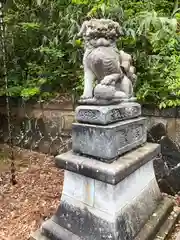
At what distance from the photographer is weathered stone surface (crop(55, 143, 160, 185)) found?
1.58 metres

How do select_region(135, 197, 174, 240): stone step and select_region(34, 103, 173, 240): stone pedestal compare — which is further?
select_region(135, 197, 174, 240): stone step

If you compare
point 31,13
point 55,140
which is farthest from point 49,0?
point 55,140

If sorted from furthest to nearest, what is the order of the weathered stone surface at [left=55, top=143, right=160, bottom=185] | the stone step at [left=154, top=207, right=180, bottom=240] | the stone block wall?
the stone block wall
the stone step at [left=154, top=207, right=180, bottom=240]
the weathered stone surface at [left=55, top=143, right=160, bottom=185]

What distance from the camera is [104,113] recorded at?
164cm

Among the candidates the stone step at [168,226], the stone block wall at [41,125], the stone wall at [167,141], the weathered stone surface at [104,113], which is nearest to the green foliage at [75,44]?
the stone wall at [167,141]

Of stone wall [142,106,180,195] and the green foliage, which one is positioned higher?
the green foliage

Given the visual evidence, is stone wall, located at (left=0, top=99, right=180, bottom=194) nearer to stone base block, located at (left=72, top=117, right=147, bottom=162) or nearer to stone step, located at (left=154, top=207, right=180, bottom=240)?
stone step, located at (left=154, top=207, right=180, bottom=240)

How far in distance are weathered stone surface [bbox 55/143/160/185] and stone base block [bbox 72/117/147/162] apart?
0.16 feet

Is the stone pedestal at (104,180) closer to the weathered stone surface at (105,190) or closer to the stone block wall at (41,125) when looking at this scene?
the weathered stone surface at (105,190)

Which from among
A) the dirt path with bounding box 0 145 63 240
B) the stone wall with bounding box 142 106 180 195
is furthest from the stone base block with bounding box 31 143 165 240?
the stone wall with bounding box 142 106 180 195

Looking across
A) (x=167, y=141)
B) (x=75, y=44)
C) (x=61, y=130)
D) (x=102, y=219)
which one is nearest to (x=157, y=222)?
(x=102, y=219)

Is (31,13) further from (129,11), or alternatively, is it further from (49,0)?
(129,11)

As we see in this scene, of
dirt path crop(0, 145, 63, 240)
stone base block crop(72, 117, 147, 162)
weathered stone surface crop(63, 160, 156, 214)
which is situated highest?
stone base block crop(72, 117, 147, 162)

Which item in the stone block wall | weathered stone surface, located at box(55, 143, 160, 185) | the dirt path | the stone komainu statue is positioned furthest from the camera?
the stone block wall
